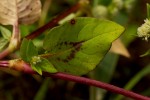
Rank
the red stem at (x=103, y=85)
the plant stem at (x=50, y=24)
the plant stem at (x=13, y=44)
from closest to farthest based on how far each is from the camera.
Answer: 1. the red stem at (x=103, y=85)
2. the plant stem at (x=13, y=44)
3. the plant stem at (x=50, y=24)

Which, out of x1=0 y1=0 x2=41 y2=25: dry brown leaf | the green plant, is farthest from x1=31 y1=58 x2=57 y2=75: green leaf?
x1=0 y1=0 x2=41 y2=25: dry brown leaf

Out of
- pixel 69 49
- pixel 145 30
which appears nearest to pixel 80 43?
pixel 69 49

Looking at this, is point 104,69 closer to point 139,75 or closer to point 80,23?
point 139,75

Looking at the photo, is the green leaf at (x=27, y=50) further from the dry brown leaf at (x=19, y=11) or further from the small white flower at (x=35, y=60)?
the dry brown leaf at (x=19, y=11)

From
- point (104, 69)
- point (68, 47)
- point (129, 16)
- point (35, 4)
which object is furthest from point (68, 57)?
point (129, 16)

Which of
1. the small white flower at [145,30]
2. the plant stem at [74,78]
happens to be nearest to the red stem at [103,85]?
the plant stem at [74,78]

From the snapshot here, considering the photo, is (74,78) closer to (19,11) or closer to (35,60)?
(35,60)
